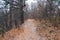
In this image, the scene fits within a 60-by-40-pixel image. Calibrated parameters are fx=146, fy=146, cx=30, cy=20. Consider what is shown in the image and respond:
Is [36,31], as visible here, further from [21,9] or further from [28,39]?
[21,9]

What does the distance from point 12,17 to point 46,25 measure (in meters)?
1.63

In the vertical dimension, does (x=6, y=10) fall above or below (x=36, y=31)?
above

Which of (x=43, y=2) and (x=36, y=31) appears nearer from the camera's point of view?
(x=36, y=31)

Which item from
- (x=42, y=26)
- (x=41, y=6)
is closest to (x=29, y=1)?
(x=41, y=6)

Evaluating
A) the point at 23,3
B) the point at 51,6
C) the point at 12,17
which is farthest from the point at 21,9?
the point at 51,6

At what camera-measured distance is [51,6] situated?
681 centimetres

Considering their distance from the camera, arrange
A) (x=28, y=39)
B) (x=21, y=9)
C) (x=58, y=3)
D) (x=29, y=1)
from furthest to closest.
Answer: (x=29, y=1) → (x=21, y=9) → (x=58, y=3) → (x=28, y=39)

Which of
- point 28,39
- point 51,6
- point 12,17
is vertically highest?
point 51,6

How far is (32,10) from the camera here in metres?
8.57

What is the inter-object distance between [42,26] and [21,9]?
1734mm

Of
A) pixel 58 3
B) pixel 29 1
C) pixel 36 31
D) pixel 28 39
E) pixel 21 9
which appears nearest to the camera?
pixel 28 39

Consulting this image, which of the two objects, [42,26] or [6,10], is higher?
[6,10]

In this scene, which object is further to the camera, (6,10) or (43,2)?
(43,2)

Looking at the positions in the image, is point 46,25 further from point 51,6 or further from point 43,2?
point 43,2
